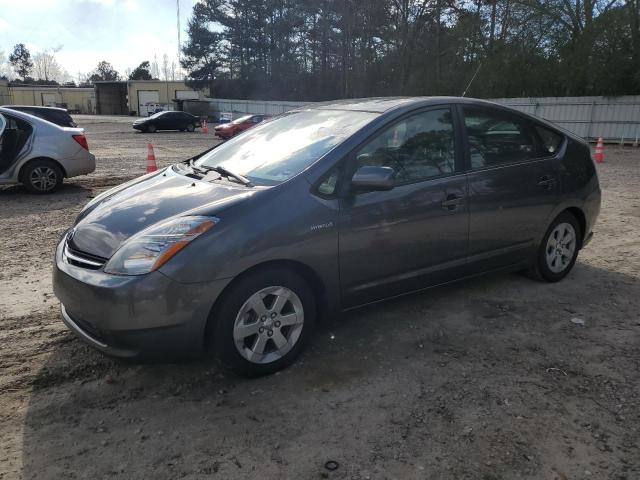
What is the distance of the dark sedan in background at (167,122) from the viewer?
3341cm

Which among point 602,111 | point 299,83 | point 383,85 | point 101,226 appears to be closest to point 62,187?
point 101,226

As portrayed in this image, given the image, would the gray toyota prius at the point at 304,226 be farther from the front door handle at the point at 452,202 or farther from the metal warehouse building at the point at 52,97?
the metal warehouse building at the point at 52,97

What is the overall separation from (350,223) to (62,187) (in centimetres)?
846

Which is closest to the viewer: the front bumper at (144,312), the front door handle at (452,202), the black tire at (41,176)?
the front bumper at (144,312)

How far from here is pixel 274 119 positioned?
4695 millimetres

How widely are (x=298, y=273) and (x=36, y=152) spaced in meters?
7.58

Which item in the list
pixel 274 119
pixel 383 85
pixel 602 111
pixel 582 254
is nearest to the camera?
pixel 274 119

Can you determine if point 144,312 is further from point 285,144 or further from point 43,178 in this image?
point 43,178

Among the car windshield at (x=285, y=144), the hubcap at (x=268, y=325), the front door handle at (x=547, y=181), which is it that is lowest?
the hubcap at (x=268, y=325)

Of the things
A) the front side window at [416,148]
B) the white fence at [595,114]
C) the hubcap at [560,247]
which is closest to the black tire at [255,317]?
the front side window at [416,148]

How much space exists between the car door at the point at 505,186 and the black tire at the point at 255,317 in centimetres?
159

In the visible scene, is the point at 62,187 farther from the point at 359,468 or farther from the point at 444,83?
the point at 444,83

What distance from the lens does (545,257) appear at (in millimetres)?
Result: 4879

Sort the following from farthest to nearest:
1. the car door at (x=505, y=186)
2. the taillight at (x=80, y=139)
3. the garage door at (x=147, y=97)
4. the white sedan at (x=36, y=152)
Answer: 1. the garage door at (x=147, y=97)
2. the taillight at (x=80, y=139)
3. the white sedan at (x=36, y=152)
4. the car door at (x=505, y=186)
